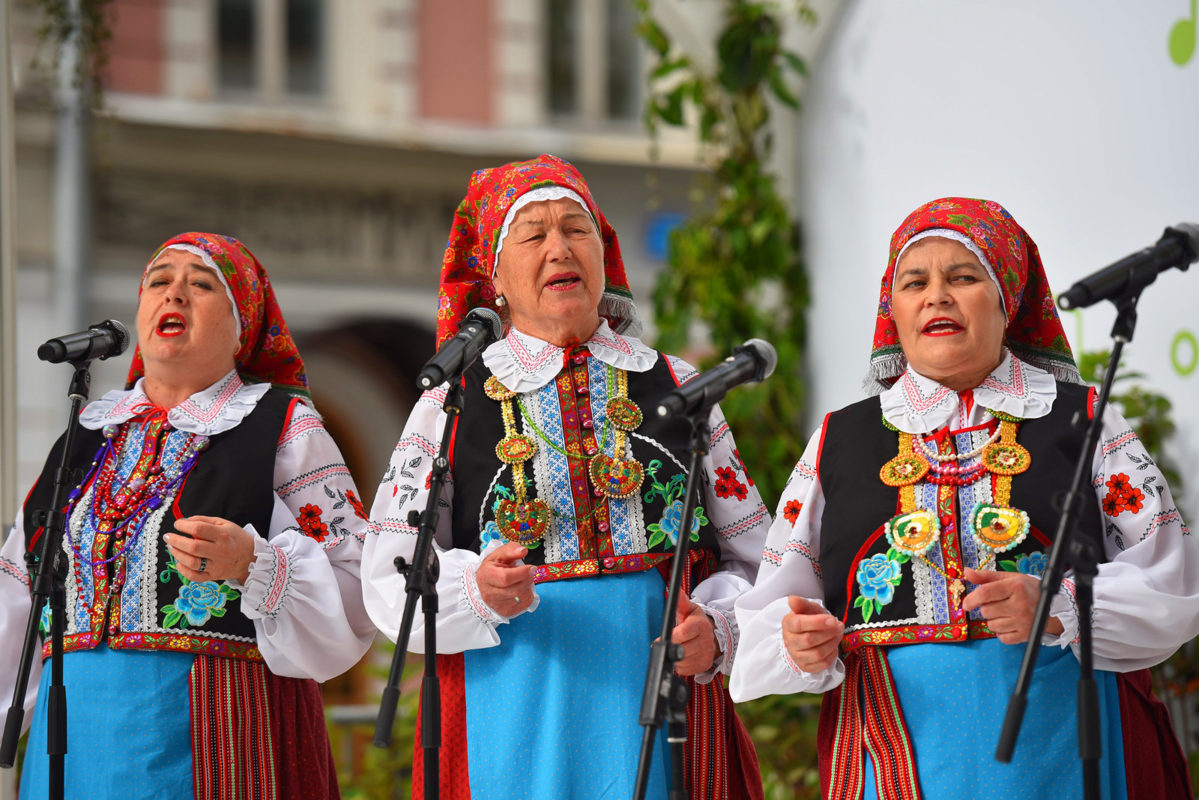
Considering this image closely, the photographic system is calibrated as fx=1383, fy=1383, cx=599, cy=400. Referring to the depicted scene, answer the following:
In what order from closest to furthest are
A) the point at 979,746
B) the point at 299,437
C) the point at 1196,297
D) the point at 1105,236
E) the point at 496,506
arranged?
the point at 979,746 → the point at 496,506 → the point at 299,437 → the point at 1196,297 → the point at 1105,236

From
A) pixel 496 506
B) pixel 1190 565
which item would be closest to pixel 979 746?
pixel 1190 565

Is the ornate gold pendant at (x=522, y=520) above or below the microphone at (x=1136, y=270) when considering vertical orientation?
below

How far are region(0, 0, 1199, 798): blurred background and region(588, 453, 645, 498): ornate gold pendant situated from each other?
160cm

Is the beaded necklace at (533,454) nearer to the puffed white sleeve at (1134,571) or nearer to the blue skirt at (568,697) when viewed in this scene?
the blue skirt at (568,697)

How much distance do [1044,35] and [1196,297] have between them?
1087 mm

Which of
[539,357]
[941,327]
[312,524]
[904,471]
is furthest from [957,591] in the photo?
[312,524]

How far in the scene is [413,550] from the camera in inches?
107

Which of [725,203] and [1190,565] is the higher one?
[725,203]

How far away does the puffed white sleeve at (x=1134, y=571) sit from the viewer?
2.44 meters

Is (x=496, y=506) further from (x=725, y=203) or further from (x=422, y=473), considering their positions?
(x=725, y=203)

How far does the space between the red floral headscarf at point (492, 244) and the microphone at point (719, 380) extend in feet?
2.17

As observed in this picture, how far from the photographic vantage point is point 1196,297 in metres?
3.38

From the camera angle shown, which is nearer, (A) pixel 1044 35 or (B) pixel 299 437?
(B) pixel 299 437

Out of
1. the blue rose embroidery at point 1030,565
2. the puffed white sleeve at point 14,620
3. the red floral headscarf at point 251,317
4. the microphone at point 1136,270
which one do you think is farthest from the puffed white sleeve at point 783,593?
the puffed white sleeve at point 14,620
